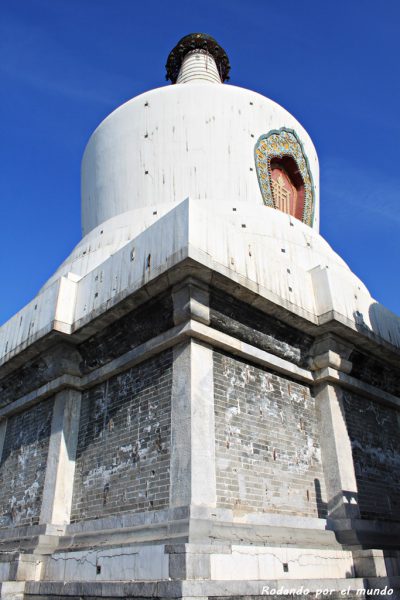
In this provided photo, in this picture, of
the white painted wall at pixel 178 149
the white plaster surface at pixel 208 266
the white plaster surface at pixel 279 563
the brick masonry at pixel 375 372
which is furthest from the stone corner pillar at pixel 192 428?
the white painted wall at pixel 178 149

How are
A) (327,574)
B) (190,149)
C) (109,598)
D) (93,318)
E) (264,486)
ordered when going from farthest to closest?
(190,149), (93,318), (264,486), (327,574), (109,598)

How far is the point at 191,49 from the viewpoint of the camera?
56.6 ft

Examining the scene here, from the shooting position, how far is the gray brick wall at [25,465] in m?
8.34

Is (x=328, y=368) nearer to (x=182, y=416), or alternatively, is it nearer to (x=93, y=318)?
(x=182, y=416)

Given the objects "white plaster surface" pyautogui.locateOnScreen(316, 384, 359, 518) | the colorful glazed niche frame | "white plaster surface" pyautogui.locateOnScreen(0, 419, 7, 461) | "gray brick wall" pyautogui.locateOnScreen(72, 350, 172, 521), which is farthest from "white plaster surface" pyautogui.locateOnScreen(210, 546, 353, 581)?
the colorful glazed niche frame

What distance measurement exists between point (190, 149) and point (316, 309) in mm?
4655

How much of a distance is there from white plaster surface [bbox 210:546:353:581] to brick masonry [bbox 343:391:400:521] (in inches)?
55.3

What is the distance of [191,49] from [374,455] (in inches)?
556

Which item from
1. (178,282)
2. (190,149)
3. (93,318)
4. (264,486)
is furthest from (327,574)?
(190,149)

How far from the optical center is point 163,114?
1151 cm

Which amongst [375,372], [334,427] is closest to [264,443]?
[334,427]

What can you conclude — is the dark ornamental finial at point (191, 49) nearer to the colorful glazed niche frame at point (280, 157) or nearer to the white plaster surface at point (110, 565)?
the colorful glazed niche frame at point (280, 157)

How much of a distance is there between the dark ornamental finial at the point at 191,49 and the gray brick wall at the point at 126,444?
13.2m

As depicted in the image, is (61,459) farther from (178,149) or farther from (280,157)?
(280,157)
